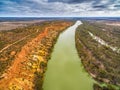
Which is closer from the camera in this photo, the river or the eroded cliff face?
the eroded cliff face

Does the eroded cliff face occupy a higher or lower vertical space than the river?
higher

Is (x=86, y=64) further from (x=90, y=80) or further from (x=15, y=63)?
(x=15, y=63)

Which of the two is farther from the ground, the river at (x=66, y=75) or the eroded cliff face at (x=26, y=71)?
the eroded cliff face at (x=26, y=71)

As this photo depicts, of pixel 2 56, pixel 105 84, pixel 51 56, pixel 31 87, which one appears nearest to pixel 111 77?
pixel 105 84

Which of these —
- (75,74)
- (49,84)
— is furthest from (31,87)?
(75,74)

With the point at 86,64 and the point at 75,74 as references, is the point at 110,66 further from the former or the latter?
the point at 75,74

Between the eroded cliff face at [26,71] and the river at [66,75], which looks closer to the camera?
the eroded cliff face at [26,71]

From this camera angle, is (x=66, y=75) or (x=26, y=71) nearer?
(x=66, y=75)

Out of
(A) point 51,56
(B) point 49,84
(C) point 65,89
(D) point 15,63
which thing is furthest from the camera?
(A) point 51,56

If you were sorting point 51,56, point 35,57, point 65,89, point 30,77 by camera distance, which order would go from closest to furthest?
1. point 65,89
2. point 30,77
3. point 35,57
4. point 51,56

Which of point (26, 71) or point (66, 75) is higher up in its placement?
point (26, 71)

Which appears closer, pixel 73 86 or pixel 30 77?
pixel 73 86
